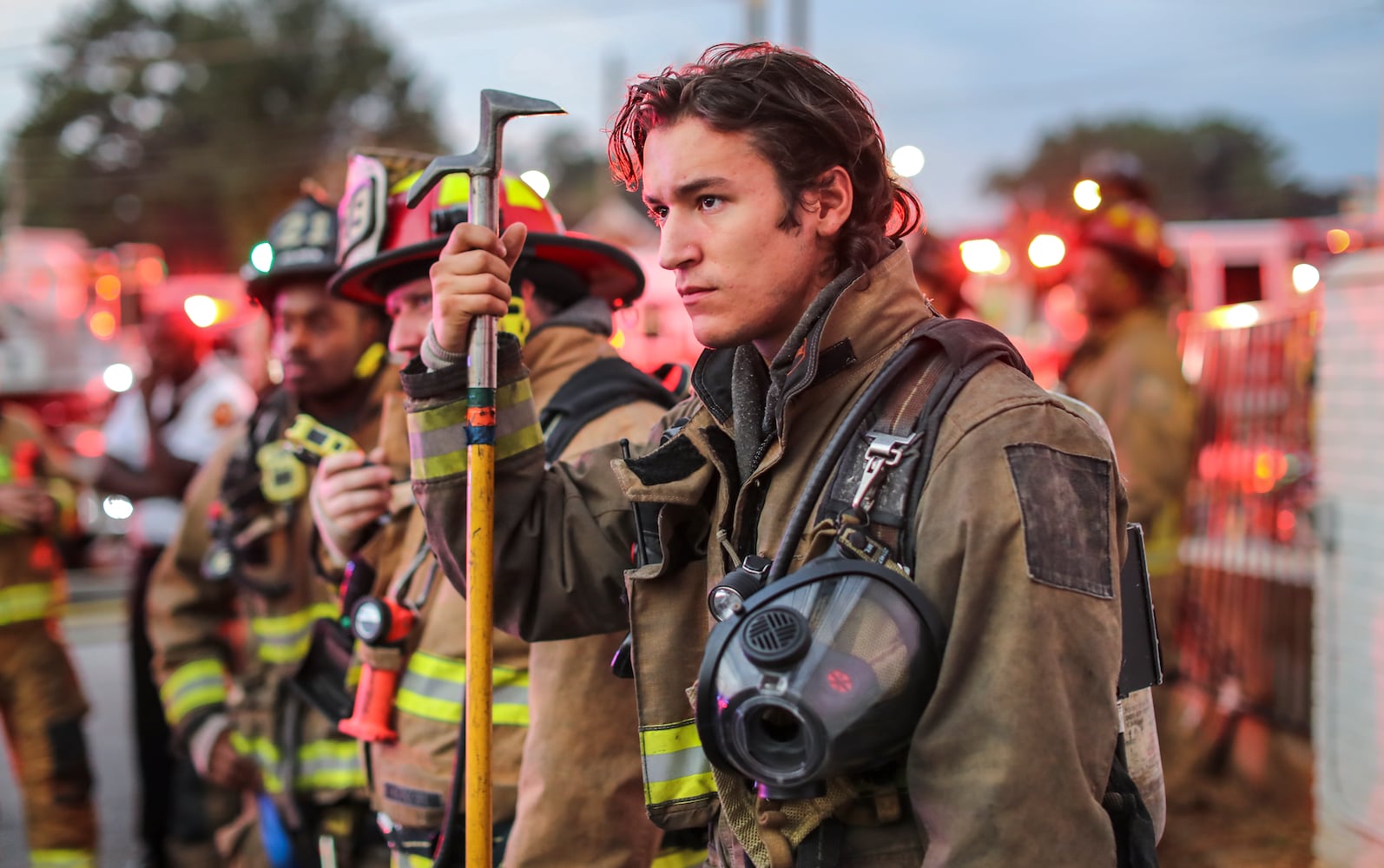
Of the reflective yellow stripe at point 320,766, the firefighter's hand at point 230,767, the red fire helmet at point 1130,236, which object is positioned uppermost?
the red fire helmet at point 1130,236

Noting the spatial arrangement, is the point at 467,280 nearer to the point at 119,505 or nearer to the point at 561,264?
the point at 561,264

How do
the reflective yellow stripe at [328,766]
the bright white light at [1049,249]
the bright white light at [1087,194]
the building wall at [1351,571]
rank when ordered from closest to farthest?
1. the reflective yellow stripe at [328,766]
2. the building wall at [1351,571]
3. the bright white light at [1087,194]
4. the bright white light at [1049,249]

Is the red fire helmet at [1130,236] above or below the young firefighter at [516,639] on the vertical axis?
above

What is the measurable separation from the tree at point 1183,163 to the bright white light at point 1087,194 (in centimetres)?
4736

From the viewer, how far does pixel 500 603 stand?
8.02 ft

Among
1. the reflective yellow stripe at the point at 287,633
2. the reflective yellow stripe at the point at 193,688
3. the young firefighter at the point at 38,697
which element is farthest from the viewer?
the young firefighter at the point at 38,697

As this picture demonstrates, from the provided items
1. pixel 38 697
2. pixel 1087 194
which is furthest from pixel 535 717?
pixel 1087 194

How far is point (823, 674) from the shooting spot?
166 cm

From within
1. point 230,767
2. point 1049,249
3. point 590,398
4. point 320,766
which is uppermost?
point 1049,249

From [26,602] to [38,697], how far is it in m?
0.39

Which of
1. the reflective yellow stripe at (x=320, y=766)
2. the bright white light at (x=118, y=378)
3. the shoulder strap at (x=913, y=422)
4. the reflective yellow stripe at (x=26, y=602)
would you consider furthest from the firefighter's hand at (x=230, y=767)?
the bright white light at (x=118, y=378)

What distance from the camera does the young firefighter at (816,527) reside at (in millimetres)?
1661

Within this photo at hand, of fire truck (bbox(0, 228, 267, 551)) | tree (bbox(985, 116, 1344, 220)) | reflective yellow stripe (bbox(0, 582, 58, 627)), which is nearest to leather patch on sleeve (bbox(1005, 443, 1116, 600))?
reflective yellow stripe (bbox(0, 582, 58, 627))

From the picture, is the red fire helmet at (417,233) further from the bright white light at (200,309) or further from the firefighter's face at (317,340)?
the bright white light at (200,309)
